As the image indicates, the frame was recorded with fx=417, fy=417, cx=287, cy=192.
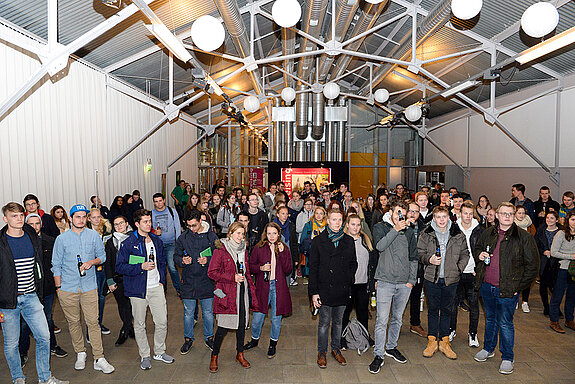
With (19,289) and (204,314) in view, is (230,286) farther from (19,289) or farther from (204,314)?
(19,289)

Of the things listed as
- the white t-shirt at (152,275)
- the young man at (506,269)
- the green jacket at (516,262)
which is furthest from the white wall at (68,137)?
the green jacket at (516,262)

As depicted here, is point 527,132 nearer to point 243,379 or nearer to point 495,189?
point 495,189

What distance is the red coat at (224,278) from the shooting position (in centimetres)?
439

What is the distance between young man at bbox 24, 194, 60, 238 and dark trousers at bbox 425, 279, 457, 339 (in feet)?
16.7

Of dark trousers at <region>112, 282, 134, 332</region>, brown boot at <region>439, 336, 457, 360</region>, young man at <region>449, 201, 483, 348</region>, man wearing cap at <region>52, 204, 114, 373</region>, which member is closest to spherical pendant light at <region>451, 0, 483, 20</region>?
young man at <region>449, 201, 483, 348</region>

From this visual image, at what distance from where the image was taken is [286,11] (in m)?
4.91

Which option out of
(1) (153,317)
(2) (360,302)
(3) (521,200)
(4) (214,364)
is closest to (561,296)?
(2) (360,302)

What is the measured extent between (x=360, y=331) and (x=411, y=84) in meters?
12.0

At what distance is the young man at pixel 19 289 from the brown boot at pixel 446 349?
4127mm

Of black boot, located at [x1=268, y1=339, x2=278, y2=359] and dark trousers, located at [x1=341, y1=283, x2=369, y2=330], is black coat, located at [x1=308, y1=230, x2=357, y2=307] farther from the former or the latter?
black boot, located at [x1=268, y1=339, x2=278, y2=359]

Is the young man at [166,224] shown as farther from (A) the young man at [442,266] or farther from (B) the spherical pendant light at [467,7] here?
(B) the spherical pendant light at [467,7]

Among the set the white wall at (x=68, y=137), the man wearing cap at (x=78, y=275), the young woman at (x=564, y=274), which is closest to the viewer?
the man wearing cap at (x=78, y=275)

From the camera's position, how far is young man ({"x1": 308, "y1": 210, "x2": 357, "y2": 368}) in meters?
4.44

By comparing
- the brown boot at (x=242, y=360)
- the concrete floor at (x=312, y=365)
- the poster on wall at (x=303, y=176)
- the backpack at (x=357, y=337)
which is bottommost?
the concrete floor at (x=312, y=365)
